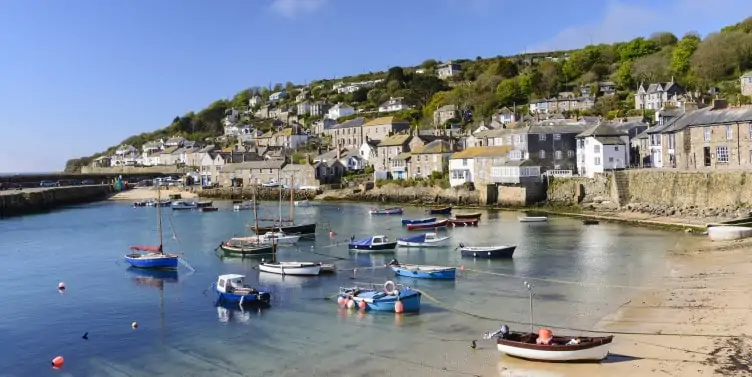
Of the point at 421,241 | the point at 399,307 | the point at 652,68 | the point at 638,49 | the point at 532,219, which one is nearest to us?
the point at 399,307

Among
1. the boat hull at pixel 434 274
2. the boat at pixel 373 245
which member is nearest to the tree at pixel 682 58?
the boat at pixel 373 245

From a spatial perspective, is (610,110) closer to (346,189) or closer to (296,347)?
(346,189)

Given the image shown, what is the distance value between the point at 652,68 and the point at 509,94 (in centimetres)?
2043

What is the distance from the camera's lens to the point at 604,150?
51.9 metres

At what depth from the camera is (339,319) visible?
2141 cm

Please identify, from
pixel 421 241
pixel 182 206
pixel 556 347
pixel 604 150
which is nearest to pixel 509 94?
pixel 604 150

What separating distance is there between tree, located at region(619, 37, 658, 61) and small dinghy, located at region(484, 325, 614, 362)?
9644 cm

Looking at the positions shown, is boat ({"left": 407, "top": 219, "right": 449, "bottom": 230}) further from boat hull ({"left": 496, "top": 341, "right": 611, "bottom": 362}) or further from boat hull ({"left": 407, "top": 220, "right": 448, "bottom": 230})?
boat hull ({"left": 496, "top": 341, "right": 611, "bottom": 362})

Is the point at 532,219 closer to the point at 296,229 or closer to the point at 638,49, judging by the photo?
the point at 296,229

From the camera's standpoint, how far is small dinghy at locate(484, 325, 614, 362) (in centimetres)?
1555

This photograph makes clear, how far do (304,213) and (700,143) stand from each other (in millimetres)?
34221

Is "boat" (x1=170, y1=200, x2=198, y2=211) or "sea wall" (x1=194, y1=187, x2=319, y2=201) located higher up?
"sea wall" (x1=194, y1=187, x2=319, y2=201)

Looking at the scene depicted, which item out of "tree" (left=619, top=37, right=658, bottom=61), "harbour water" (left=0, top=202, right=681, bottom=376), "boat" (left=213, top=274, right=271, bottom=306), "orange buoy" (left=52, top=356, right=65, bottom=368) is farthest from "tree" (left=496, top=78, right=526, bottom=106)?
"orange buoy" (left=52, top=356, right=65, bottom=368)

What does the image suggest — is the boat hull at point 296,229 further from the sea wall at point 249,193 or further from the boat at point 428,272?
the sea wall at point 249,193
